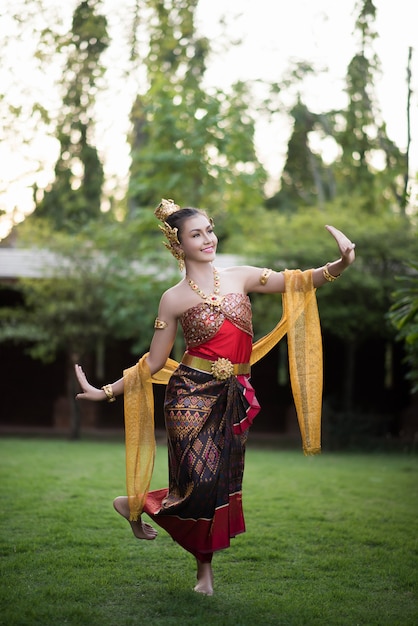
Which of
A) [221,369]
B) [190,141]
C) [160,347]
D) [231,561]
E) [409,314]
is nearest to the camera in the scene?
[221,369]

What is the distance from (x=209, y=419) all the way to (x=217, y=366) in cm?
28

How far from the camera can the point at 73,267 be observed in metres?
13.2

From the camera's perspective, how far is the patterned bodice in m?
4.01

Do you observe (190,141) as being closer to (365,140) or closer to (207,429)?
(365,140)

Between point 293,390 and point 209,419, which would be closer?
point 209,419

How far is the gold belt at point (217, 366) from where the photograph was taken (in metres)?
4.00

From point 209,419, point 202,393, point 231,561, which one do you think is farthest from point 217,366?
point 231,561

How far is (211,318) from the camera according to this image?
158 inches

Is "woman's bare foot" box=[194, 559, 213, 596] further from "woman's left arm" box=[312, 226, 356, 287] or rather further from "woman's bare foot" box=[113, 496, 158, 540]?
"woman's left arm" box=[312, 226, 356, 287]

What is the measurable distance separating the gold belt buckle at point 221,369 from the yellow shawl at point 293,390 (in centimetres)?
40

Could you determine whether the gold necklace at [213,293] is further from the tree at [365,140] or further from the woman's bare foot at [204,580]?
the tree at [365,140]

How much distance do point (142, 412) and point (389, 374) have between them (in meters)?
11.9

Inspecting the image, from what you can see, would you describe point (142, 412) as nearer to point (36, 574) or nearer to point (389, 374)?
point (36, 574)

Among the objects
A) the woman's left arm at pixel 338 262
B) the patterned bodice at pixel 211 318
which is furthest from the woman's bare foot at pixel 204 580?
the woman's left arm at pixel 338 262
